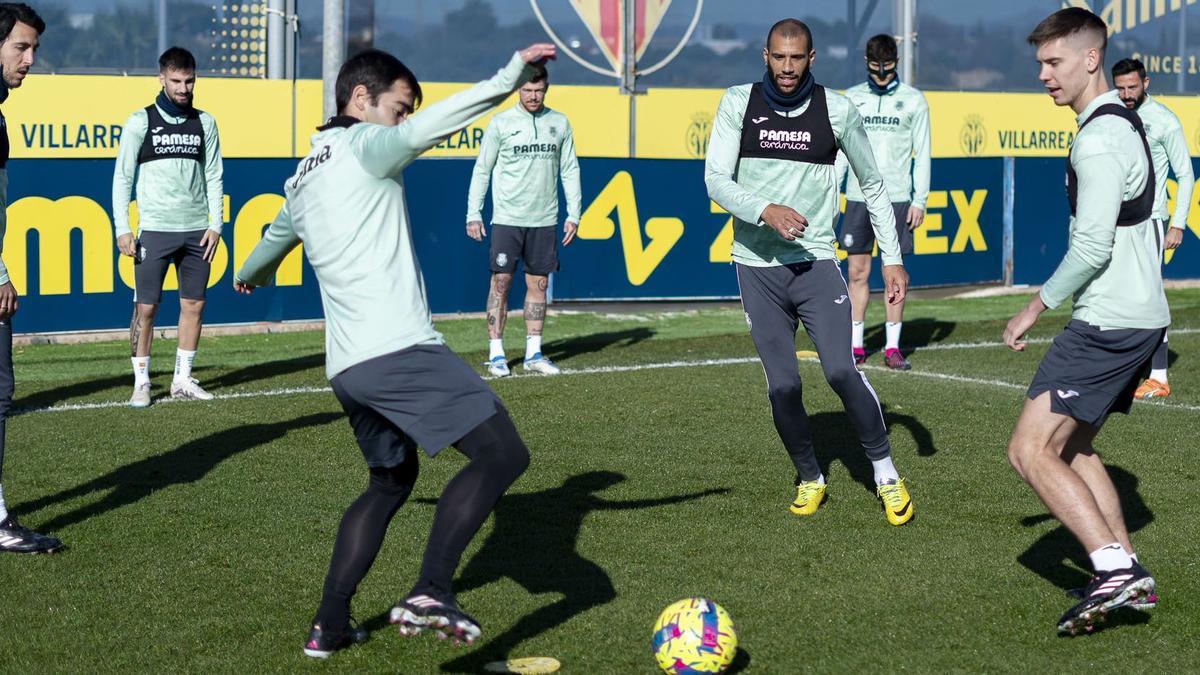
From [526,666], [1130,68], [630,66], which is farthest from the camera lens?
[630,66]

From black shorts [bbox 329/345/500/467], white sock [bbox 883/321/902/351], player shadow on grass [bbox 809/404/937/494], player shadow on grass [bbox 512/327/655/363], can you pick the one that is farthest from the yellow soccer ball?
player shadow on grass [bbox 512/327/655/363]

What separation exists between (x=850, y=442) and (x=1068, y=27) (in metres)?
3.90

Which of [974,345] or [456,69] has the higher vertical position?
[456,69]

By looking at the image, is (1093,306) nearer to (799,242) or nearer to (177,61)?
(799,242)

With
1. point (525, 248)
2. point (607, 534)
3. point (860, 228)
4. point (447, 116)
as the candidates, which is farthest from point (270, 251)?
point (860, 228)

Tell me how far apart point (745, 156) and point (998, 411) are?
3.48 m

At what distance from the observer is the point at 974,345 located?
42.6 ft

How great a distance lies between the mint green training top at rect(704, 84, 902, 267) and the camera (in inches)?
278

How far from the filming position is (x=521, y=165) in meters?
11.7

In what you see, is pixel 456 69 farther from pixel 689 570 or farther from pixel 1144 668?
pixel 1144 668

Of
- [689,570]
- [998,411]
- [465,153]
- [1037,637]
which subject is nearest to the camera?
[1037,637]

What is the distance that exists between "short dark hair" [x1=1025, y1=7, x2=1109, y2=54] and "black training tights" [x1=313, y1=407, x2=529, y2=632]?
2325mm

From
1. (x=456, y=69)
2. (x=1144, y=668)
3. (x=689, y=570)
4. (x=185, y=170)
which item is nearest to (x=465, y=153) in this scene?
(x=456, y=69)

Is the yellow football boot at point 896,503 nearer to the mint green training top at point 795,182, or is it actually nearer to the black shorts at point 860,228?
the mint green training top at point 795,182
